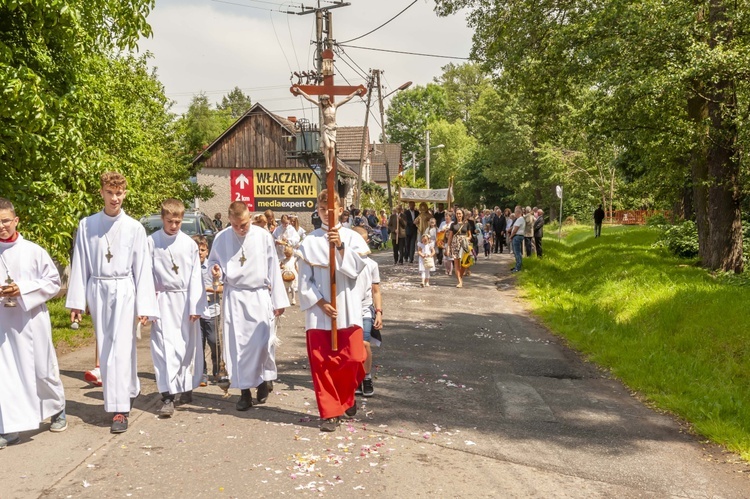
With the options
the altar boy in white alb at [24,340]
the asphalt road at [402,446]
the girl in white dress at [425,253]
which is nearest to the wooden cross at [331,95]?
the asphalt road at [402,446]

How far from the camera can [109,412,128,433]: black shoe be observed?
6758 millimetres

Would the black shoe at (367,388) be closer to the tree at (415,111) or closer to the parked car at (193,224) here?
the parked car at (193,224)

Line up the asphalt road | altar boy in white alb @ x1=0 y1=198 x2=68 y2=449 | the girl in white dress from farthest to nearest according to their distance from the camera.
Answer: the girl in white dress
altar boy in white alb @ x1=0 y1=198 x2=68 y2=449
the asphalt road

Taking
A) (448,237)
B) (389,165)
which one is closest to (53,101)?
(448,237)

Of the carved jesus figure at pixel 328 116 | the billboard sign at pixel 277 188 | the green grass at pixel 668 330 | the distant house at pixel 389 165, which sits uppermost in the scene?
the distant house at pixel 389 165

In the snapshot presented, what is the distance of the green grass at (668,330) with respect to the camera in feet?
27.0

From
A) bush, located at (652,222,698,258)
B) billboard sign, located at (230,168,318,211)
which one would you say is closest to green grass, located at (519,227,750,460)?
bush, located at (652,222,698,258)

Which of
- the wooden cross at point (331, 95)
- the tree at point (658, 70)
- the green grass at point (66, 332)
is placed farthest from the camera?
the tree at point (658, 70)

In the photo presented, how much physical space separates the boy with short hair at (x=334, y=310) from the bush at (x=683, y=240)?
17555mm

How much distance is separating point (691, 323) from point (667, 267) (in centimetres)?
751

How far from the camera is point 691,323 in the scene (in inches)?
486

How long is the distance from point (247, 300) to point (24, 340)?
1969 millimetres

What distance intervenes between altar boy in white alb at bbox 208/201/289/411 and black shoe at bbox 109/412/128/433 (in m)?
1.07

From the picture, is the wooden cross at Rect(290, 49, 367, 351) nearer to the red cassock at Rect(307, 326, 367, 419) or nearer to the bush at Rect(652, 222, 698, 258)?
the red cassock at Rect(307, 326, 367, 419)
